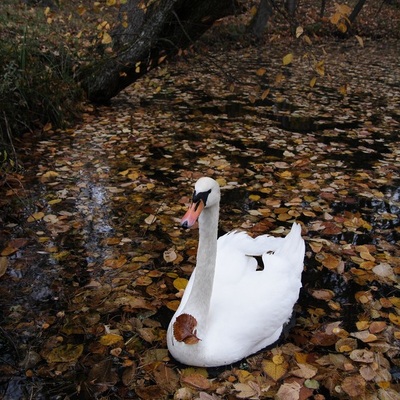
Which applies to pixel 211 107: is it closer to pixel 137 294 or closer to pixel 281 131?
pixel 281 131

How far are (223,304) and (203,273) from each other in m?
0.34

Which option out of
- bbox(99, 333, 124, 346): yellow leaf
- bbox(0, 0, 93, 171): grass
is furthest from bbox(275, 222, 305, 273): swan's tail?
bbox(0, 0, 93, 171): grass

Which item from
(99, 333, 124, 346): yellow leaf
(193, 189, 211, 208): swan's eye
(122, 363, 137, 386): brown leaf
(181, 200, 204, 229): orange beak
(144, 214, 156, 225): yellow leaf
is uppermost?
(193, 189, 211, 208): swan's eye

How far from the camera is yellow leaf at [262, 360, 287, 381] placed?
245 cm

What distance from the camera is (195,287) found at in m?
2.34

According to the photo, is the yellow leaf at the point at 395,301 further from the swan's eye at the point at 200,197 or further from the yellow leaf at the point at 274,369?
the swan's eye at the point at 200,197

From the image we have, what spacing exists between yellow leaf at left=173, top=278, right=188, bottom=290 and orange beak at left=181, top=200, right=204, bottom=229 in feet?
4.14

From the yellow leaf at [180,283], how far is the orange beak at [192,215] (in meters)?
1.26

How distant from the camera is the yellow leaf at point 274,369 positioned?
2453mm

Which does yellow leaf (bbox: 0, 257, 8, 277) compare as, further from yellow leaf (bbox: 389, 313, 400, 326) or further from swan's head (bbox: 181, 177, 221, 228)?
yellow leaf (bbox: 389, 313, 400, 326)

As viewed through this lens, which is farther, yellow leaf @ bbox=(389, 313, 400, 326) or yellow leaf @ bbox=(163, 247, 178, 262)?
Answer: yellow leaf @ bbox=(163, 247, 178, 262)

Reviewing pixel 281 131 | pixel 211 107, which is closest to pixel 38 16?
pixel 211 107

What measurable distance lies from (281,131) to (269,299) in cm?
430

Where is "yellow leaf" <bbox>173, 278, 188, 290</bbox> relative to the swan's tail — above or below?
below
